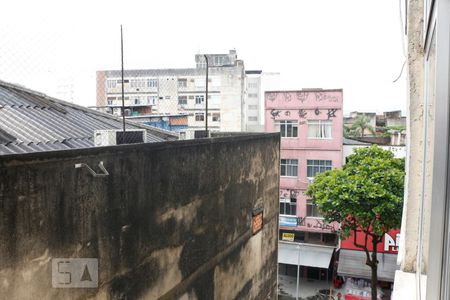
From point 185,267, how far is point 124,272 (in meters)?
1.17

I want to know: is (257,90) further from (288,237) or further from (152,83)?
(288,237)

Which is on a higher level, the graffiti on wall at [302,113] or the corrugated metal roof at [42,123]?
the graffiti on wall at [302,113]

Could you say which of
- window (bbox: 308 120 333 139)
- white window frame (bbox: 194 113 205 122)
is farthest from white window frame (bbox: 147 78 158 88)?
window (bbox: 308 120 333 139)

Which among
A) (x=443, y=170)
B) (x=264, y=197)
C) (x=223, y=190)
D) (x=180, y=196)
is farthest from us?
(x=264, y=197)

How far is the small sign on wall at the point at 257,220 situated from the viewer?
669 centimetres

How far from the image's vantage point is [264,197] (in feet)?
23.5

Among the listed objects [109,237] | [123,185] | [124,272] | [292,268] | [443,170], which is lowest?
[292,268]

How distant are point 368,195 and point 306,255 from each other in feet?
19.6

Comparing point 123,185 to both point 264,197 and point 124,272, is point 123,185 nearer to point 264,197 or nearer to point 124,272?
point 124,272

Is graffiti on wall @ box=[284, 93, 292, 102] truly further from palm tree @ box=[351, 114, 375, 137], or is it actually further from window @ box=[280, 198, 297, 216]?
palm tree @ box=[351, 114, 375, 137]

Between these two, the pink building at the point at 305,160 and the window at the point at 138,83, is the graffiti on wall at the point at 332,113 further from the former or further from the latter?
the window at the point at 138,83

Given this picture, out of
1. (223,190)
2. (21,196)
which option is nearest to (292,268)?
(223,190)
